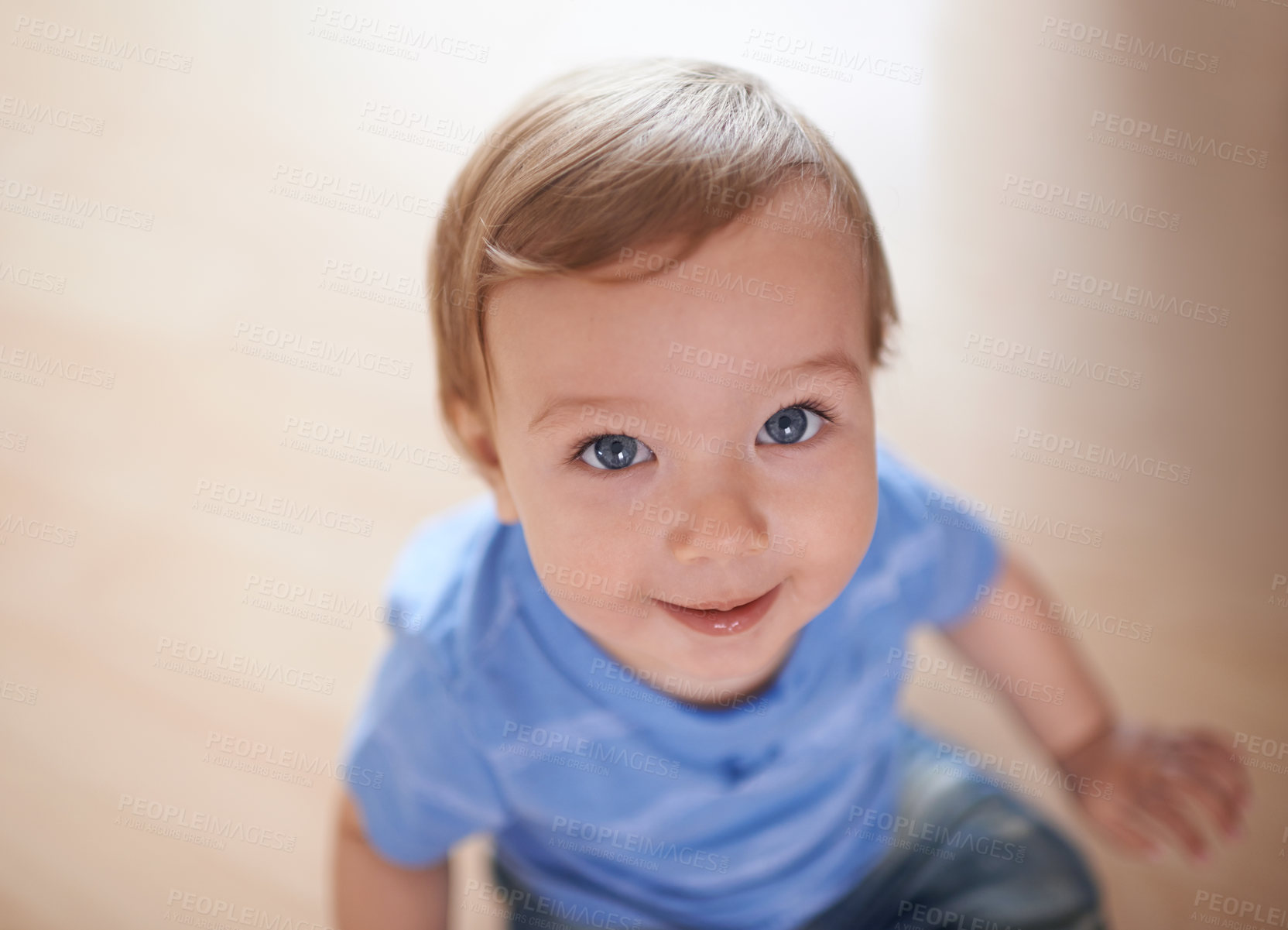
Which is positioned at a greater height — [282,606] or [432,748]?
[432,748]

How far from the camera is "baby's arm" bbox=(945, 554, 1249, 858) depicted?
0.90m

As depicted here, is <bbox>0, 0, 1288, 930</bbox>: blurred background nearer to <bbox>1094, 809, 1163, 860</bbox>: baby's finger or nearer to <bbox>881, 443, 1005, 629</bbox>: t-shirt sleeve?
<bbox>1094, 809, 1163, 860</bbox>: baby's finger

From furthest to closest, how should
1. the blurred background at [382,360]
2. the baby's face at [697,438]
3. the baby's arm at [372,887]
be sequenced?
the blurred background at [382,360] → the baby's arm at [372,887] → the baby's face at [697,438]

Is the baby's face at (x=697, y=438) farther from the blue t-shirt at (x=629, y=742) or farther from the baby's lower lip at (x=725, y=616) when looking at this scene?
the blue t-shirt at (x=629, y=742)

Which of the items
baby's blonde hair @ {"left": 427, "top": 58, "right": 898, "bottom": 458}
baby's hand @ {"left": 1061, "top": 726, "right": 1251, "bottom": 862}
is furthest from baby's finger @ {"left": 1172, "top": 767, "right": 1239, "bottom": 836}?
baby's blonde hair @ {"left": 427, "top": 58, "right": 898, "bottom": 458}

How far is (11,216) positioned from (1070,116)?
57.1 inches

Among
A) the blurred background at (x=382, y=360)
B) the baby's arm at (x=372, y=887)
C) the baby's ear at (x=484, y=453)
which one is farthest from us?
the blurred background at (x=382, y=360)

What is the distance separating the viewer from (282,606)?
124 centimetres

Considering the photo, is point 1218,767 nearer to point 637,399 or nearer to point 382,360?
point 637,399

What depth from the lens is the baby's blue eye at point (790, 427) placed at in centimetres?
61

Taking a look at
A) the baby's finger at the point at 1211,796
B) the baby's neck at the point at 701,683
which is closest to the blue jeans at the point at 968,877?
the baby's finger at the point at 1211,796

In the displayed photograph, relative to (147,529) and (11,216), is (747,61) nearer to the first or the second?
(147,529)

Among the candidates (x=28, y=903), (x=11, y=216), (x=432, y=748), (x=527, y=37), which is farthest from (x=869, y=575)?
(x=11, y=216)

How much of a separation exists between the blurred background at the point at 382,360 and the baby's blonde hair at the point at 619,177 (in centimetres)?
50
